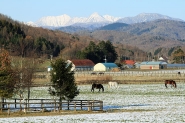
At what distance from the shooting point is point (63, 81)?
39562 mm

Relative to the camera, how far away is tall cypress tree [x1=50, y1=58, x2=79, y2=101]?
39.3m

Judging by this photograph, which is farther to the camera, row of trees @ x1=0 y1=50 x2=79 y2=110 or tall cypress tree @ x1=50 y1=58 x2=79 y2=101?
tall cypress tree @ x1=50 y1=58 x2=79 y2=101

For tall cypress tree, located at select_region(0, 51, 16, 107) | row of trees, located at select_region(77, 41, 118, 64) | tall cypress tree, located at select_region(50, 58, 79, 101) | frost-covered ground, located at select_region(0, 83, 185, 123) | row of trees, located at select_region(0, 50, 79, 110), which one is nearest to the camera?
frost-covered ground, located at select_region(0, 83, 185, 123)

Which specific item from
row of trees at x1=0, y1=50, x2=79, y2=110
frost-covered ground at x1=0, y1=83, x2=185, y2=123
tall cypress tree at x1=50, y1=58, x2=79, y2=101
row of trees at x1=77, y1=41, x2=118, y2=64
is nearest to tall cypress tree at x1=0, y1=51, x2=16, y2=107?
row of trees at x1=0, y1=50, x2=79, y2=110

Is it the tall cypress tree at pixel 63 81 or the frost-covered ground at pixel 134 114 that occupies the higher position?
the tall cypress tree at pixel 63 81

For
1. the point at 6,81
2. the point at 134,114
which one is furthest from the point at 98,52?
the point at 134,114

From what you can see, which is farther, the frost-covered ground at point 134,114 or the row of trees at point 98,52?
the row of trees at point 98,52

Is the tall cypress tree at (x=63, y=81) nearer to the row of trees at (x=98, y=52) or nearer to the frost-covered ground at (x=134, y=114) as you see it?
the frost-covered ground at (x=134, y=114)

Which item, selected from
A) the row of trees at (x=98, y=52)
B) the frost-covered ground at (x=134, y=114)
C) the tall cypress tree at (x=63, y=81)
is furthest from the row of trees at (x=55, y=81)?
the row of trees at (x=98, y=52)

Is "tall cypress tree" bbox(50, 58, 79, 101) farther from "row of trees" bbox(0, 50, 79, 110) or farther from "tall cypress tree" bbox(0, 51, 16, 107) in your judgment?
"tall cypress tree" bbox(0, 51, 16, 107)

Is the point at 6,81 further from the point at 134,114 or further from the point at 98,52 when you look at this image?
the point at 98,52

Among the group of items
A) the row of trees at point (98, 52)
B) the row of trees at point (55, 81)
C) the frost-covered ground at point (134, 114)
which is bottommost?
the frost-covered ground at point (134, 114)

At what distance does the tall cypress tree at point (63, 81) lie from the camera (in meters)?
39.3

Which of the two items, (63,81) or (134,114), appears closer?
(134,114)
